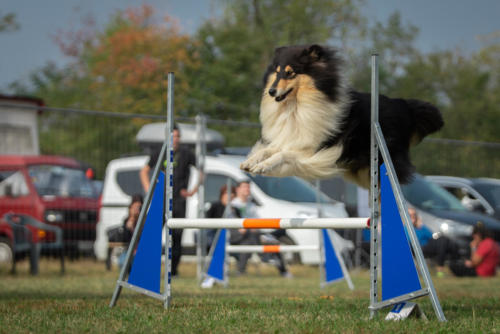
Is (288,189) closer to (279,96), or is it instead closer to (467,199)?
(467,199)

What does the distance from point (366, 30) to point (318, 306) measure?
2048 centimetres

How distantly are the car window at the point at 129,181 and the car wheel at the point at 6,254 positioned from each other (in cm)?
208

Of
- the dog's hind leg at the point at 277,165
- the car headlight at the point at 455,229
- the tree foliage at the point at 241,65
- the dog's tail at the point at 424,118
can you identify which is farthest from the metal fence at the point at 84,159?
the tree foliage at the point at 241,65

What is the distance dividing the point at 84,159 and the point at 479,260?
620 centimetres

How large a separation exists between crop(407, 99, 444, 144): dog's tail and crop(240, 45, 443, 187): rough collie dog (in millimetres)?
515

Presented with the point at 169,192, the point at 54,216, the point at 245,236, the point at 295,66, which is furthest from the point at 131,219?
the point at 295,66

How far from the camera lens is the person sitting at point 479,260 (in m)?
10.1

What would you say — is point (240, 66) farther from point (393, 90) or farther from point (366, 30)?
point (393, 90)

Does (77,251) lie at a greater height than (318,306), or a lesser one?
lesser

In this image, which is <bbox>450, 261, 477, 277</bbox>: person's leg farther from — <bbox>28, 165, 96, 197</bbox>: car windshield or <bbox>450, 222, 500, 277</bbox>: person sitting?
<bbox>28, 165, 96, 197</bbox>: car windshield

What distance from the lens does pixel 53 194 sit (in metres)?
9.92

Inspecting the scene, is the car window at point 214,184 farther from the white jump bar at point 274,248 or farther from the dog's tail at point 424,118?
the dog's tail at point 424,118

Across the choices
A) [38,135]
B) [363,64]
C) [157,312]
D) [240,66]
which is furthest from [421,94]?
[157,312]

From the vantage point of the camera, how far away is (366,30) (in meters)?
24.2
